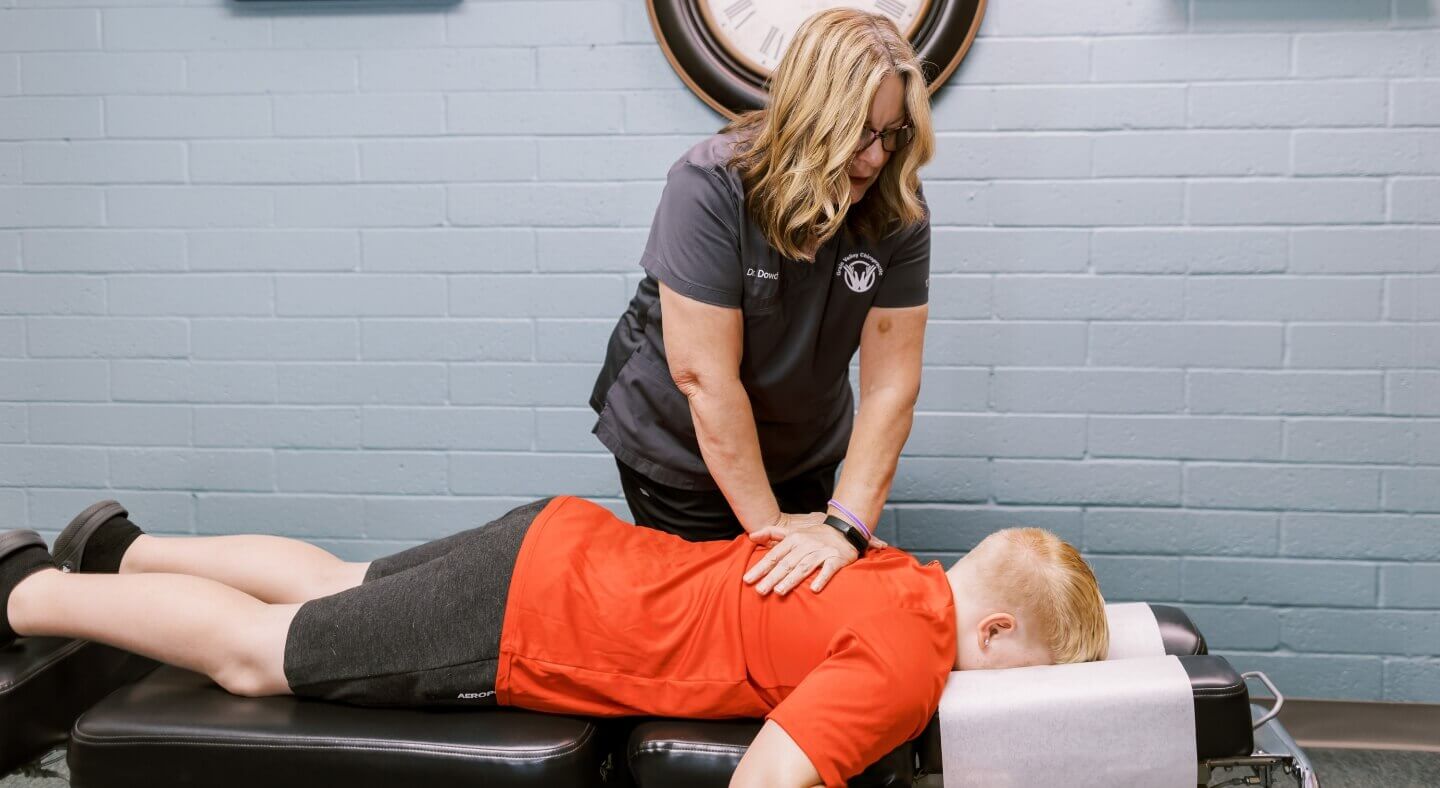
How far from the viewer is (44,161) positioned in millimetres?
2271

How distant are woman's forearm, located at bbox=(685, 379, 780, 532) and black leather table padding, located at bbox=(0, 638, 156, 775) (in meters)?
0.96

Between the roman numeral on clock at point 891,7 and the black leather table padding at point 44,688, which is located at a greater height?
the roman numeral on clock at point 891,7

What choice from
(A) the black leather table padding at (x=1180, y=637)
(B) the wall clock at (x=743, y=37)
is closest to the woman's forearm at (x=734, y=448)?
(A) the black leather table padding at (x=1180, y=637)

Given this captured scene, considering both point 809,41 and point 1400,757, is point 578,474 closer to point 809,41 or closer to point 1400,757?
point 809,41

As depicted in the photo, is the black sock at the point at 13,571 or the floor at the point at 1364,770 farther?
the floor at the point at 1364,770

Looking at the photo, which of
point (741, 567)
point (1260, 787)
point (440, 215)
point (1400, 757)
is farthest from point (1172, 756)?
point (440, 215)

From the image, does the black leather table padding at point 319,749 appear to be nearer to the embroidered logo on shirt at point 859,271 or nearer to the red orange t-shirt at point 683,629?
the red orange t-shirt at point 683,629

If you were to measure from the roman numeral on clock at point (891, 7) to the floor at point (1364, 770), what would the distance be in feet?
5.16

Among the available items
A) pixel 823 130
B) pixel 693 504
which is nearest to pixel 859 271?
pixel 823 130

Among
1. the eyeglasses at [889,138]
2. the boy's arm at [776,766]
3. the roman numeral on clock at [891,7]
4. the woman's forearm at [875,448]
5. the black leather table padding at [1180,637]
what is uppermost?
the roman numeral on clock at [891,7]

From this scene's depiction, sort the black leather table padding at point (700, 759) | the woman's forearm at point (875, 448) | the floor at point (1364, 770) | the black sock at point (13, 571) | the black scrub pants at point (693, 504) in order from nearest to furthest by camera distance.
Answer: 1. the black leather table padding at point (700, 759)
2. the black sock at point (13, 571)
3. the woman's forearm at point (875, 448)
4. the black scrub pants at point (693, 504)
5. the floor at point (1364, 770)

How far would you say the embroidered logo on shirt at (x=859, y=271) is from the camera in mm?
1619

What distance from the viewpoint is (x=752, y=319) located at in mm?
1621

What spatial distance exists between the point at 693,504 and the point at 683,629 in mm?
370
